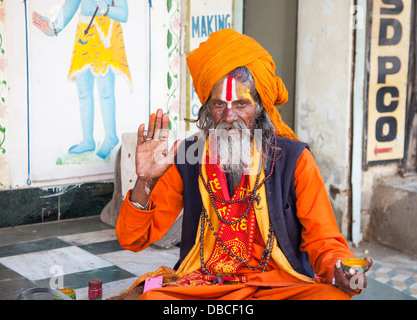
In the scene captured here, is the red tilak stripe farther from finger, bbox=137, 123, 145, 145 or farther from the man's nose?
finger, bbox=137, 123, 145, 145

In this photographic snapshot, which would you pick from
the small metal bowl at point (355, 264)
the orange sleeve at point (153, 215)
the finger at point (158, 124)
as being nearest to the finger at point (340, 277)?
the small metal bowl at point (355, 264)

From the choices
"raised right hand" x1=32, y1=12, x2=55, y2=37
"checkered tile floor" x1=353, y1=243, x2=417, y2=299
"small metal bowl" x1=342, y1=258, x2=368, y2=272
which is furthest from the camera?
"raised right hand" x1=32, y1=12, x2=55, y2=37

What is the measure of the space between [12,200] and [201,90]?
299 cm

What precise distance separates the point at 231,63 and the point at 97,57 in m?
3.10

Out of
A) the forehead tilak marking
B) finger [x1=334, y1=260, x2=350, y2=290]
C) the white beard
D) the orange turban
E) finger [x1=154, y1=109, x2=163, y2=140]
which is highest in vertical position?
the orange turban

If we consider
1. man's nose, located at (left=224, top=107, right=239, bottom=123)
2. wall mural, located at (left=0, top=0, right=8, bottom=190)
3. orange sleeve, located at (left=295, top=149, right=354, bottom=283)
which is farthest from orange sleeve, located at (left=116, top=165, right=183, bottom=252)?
wall mural, located at (left=0, top=0, right=8, bottom=190)

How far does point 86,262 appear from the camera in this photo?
14.0 ft

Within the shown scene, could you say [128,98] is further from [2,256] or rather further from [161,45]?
[2,256]

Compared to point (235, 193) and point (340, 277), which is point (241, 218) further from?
point (340, 277)

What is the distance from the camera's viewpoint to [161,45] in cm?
574

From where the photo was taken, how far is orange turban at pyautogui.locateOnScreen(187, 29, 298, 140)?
2.55 metres

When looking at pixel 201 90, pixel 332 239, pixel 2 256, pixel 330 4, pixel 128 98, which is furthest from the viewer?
pixel 128 98
